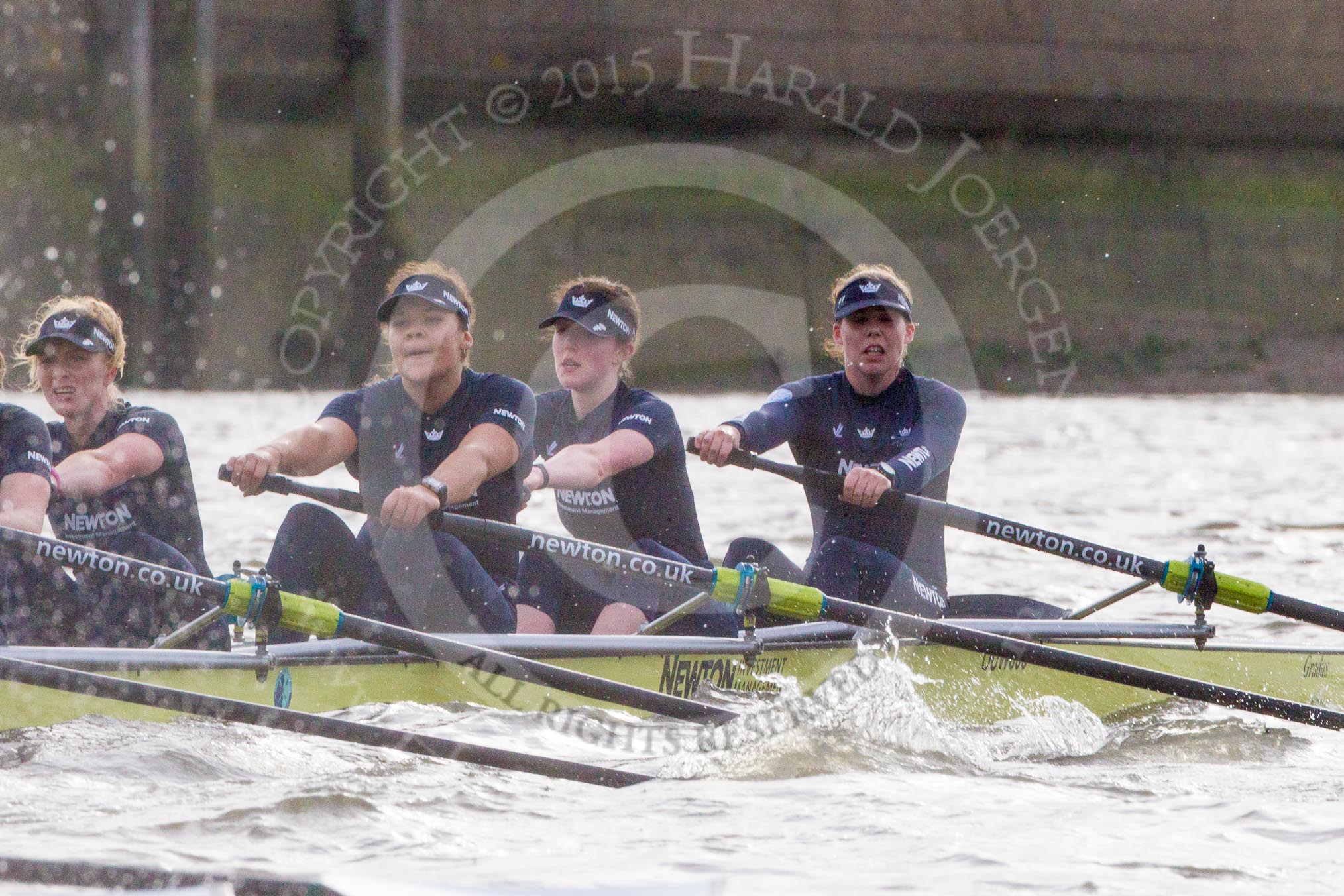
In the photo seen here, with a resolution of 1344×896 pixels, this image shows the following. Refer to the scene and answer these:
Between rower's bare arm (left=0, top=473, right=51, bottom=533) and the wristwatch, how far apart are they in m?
0.94

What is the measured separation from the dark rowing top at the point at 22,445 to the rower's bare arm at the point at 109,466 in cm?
13

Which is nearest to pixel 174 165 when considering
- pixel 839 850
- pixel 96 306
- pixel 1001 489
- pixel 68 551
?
pixel 1001 489

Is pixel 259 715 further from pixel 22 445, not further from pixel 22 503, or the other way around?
pixel 22 445

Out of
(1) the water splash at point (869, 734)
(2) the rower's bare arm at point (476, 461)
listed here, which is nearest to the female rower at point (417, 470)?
(2) the rower's bare arm at point (476, 461)

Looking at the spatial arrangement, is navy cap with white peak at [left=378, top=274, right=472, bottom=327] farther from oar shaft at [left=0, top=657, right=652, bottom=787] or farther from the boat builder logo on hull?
oar shaft at [left=0, top=657, right=652, bottom=787]

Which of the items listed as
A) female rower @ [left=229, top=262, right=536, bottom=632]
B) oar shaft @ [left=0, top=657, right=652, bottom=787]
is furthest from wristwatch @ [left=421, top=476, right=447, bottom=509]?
oar shaft @ [left=0, top=657, right=652, bottom=787]

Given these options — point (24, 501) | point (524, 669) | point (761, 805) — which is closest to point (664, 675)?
point (524, 669)

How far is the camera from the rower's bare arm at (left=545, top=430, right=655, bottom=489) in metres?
4.59

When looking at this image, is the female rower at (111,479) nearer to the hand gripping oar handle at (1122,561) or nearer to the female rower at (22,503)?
the female rower at (22,503)

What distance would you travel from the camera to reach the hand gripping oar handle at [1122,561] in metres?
4.64

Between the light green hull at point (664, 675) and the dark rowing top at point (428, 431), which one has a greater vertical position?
the dark rowing top at point (428, 431)

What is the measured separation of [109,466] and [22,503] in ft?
1.06

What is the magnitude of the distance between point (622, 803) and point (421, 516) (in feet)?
2.99

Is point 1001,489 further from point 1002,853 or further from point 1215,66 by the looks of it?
point 1215,66
